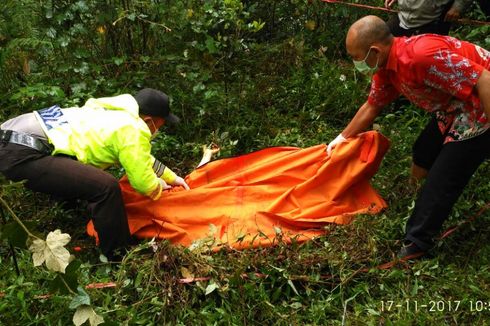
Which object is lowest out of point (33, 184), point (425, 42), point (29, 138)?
point (33, 184)

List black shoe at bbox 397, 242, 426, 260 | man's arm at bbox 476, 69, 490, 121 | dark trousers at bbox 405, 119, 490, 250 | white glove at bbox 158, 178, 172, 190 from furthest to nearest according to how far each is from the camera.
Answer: white glove at bbox 158, 178, 172, 190 → black shoe at bbox 397, 242, 426, 260 → dark trousers at bbox 405, 119, 490, 250 → man's arm at bbox 476, 69, 490, 121

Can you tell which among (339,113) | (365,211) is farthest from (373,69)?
(339,113)

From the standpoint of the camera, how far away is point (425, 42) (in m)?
2.63

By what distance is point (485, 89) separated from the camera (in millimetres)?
2516

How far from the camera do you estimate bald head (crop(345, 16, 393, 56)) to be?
9.16 ft

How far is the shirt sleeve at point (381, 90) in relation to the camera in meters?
3.15

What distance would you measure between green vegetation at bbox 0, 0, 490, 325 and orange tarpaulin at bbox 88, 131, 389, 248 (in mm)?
166

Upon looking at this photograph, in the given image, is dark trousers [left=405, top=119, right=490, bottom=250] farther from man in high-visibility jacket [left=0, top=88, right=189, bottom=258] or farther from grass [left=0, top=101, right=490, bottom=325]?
→ man in high-visibility jacket [left=0, top=88, right=189, bottom=258]

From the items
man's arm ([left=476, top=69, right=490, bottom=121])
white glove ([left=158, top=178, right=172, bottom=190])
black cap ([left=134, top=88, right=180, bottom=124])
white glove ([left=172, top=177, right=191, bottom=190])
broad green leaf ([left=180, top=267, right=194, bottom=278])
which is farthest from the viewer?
white glove ([left=172, top=177, right=191, bottom=190])

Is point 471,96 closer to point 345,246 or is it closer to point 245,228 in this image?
point 345,246

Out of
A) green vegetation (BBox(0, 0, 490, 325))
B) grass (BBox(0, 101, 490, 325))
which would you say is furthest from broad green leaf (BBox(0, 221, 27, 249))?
grass (BBox(0, 101, 490, 325))

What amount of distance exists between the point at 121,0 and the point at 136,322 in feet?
10.7

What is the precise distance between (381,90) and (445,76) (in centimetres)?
65
